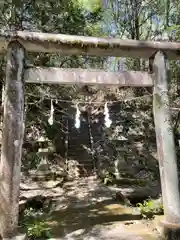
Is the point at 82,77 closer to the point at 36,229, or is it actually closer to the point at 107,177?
the point at 36,229

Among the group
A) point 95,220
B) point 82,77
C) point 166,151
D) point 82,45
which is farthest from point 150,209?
point 82,45

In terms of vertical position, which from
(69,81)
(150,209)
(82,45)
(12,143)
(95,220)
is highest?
(82,45)

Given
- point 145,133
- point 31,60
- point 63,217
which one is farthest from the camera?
point 145,133

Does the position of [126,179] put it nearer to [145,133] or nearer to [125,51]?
[145,133]

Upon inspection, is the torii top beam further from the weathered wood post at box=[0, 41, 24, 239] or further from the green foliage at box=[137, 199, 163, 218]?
the green foliage at box=[137, 199, 163, 218]

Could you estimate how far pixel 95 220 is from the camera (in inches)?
199

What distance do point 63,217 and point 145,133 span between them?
24.4 feet

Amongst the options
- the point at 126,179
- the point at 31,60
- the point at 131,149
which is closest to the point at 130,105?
the point at 131,149

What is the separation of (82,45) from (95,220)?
3.56m

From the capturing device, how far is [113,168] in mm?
9562

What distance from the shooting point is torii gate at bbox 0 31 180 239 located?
3.85 meters

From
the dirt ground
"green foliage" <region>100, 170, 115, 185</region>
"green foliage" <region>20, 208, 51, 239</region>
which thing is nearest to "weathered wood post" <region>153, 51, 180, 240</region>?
the dirt ground

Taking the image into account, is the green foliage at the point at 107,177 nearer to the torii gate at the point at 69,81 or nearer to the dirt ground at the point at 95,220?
the dirt ground at the point at 95,220

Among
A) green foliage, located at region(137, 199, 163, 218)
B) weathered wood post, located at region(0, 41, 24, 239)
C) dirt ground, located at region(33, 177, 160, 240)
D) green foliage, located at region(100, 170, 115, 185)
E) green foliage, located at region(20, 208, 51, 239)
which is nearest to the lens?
weathered wood post, located at region(0, 41, 24, 239)
